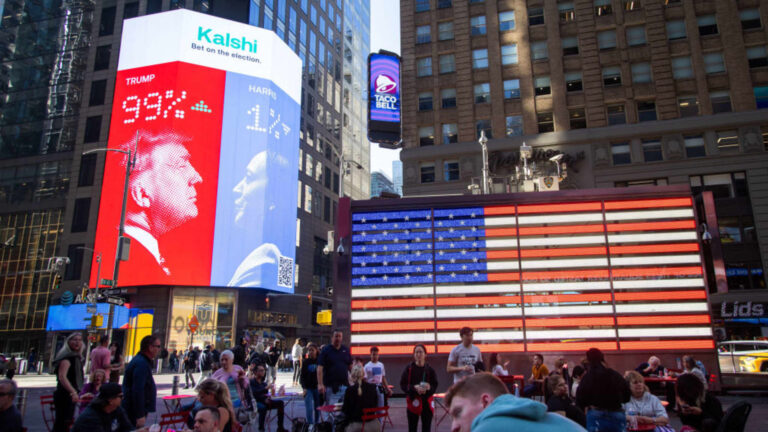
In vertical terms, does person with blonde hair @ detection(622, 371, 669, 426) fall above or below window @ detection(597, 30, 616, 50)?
below

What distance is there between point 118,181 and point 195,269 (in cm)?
1229

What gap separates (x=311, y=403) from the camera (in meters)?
12.9

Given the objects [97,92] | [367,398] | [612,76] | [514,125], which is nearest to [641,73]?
[612,76]

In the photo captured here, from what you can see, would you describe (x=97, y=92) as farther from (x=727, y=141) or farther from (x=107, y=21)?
(x=727, y=141)

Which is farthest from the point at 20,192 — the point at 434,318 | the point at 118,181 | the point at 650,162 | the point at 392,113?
the point at 650,162

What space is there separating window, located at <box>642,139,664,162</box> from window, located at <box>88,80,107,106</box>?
173ft

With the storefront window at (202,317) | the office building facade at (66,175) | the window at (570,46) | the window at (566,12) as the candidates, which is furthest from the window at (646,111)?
the storefront window at (202,317)

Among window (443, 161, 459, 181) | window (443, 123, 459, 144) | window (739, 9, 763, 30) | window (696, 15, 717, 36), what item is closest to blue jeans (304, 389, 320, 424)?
window (443, 161, 459, 181)

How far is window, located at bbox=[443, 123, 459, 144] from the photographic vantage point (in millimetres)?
46719

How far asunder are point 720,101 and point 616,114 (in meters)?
7.60

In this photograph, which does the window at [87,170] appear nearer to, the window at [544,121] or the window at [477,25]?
the window at [477,25]

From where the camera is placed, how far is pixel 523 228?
1917cm

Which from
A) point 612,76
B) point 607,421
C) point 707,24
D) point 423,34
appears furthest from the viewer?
point 423,34

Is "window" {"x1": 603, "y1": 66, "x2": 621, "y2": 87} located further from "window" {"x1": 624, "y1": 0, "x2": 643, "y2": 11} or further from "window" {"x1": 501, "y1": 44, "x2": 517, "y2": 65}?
"window" {"x1": 501, "y1": 44, "x2": 517, "y2": 65}
